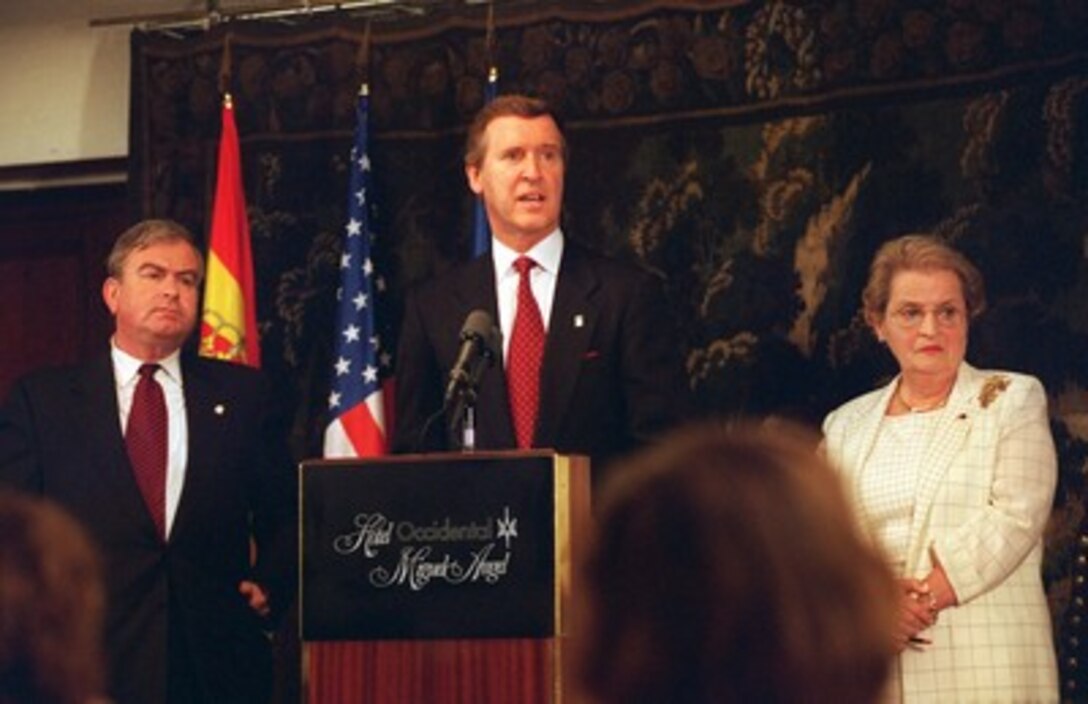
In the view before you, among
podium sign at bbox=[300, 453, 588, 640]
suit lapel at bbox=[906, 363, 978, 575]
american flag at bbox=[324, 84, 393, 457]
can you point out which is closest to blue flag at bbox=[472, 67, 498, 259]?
american flag at bbox=[324, 84, 393, 457]

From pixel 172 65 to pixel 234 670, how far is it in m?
2.41

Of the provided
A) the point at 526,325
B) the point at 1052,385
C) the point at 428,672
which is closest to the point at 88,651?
the point at 428,672

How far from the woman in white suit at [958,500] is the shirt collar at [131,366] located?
1585 millimetres

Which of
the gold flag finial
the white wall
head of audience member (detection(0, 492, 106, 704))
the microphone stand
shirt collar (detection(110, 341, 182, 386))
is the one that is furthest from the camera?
the white wall

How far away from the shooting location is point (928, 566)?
4.59 metres

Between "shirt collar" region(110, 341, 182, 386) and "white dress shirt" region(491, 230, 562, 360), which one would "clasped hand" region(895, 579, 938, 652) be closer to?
"white dress shirt" region(491, 230, 562, 360)

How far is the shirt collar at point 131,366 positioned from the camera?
16.6ft

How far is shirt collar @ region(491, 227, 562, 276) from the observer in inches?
184

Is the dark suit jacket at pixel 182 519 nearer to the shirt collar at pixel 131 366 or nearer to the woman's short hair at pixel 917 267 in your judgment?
the shirt collar at pixel 131 366

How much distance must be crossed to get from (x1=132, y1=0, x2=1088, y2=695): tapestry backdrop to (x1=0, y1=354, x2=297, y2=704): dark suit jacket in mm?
1208

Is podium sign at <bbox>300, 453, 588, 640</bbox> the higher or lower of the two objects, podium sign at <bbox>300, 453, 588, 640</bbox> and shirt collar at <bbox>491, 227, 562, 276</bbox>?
the lower

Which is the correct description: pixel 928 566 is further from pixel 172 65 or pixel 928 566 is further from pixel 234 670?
pixel 172 65

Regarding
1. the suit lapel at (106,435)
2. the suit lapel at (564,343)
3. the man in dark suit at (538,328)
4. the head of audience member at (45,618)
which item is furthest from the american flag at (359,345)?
the head of audience member at (45,618)

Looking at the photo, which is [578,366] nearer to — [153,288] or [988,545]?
[988,545]
